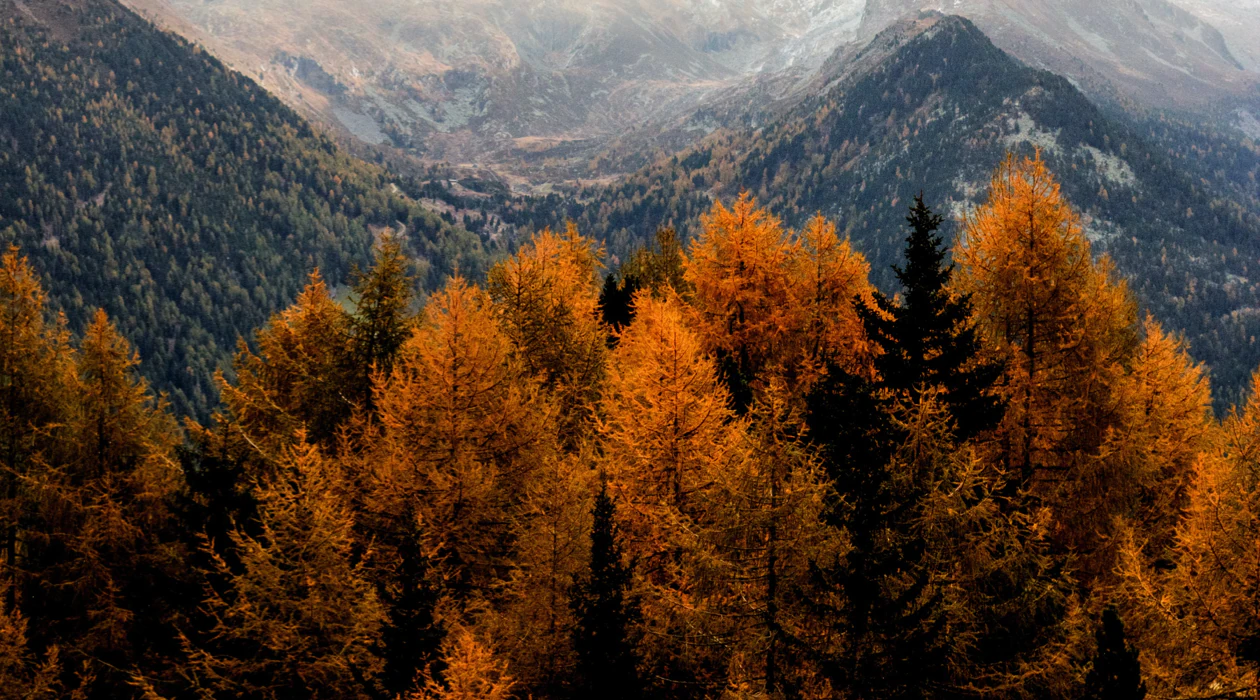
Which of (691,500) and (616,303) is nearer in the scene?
(691,500)

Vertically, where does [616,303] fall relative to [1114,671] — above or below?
above

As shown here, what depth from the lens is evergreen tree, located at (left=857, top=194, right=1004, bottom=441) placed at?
60.9 feet

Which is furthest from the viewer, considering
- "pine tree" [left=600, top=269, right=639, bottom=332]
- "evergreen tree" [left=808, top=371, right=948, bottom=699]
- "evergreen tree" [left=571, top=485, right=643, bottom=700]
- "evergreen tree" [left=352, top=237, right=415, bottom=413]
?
"pine tree" [left=600, top=269, right=639, bottom=332]

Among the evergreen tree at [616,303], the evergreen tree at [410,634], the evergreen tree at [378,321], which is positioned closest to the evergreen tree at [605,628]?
the evergreen tree at [410,634]

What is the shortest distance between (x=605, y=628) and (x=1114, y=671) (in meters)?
8.33

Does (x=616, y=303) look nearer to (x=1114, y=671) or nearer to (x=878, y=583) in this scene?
(x=878, y=583)

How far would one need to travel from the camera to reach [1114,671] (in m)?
12.5

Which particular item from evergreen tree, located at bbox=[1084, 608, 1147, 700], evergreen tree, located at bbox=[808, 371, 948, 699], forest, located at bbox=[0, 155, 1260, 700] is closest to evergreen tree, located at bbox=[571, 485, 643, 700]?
forest, located at bbox=[0, 155, 1260, 700]

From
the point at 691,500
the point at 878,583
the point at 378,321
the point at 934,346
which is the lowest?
the point at 878,583

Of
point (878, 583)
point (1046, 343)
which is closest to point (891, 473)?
point (878, 583)

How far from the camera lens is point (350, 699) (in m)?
19.5

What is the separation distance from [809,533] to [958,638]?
9.70 ft

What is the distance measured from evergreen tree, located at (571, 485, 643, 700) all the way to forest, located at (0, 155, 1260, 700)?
70mm

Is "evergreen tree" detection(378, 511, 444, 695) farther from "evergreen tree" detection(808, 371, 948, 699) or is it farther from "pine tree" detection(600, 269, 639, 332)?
"pine tree" detection(600, 269, 639, 332)
